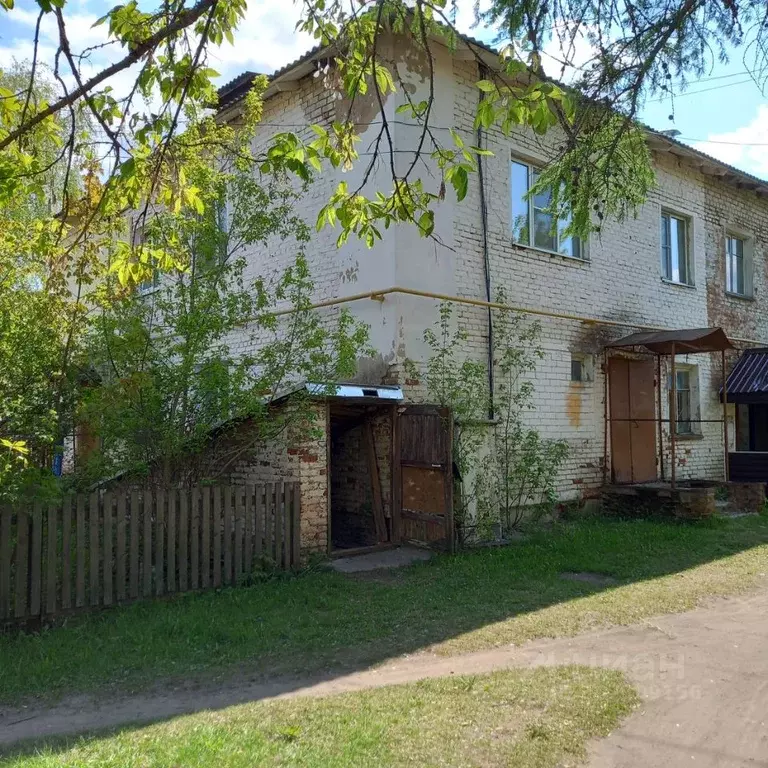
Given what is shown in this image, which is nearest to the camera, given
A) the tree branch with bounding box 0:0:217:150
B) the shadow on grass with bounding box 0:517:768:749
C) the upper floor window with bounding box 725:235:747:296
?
the tree branch with bounding box 0:0:217:150

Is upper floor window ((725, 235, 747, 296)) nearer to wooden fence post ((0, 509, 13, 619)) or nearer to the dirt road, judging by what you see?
the dirt road

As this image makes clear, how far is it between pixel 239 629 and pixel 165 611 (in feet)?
3.11

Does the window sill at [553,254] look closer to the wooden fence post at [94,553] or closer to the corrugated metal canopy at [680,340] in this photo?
the corrugated metal canopy at [680,340]

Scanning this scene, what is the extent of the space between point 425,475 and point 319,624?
10.5ft

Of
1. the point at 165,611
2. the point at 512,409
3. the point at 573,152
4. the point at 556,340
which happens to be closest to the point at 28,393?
the point at 165,611

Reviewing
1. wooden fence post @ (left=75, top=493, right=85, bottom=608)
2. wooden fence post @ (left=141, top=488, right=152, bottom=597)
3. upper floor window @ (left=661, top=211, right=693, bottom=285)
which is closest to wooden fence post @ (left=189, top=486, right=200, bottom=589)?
wooden fence post @ (left=141, top=488, right=152, bottom=597)

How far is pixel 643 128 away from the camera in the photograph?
6551 mm

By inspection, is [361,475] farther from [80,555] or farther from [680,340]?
[680,340]

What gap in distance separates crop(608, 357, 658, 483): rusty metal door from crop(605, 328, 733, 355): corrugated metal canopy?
0.49 m

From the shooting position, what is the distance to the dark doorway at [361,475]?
9.23 m

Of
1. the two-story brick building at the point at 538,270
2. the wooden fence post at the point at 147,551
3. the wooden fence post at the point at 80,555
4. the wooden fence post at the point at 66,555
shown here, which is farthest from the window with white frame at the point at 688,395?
the wooden fence post at the point at 66,555

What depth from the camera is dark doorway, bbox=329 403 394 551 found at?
30.3ft

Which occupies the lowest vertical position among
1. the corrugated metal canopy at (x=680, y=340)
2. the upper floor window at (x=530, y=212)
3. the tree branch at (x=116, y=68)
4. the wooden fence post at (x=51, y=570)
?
the wooden fence post at (x=51, y=570)

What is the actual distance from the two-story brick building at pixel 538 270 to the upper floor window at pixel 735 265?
8cm
